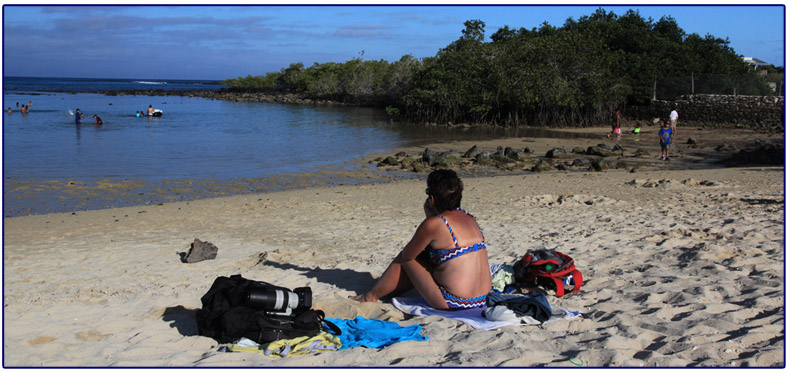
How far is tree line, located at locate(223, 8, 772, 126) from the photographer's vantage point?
3409cm

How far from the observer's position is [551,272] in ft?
17.4

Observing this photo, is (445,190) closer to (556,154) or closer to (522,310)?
(522,310)

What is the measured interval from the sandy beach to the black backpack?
13cm

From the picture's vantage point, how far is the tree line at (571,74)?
34.1 meters

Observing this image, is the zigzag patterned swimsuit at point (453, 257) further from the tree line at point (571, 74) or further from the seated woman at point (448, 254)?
the tree line at point (571, 74)

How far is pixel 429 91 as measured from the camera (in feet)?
121

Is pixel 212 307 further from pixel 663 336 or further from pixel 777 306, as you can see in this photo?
pixel 777 306

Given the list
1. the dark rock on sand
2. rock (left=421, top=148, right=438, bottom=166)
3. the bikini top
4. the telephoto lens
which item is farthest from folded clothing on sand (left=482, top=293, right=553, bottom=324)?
the dark rock on sand

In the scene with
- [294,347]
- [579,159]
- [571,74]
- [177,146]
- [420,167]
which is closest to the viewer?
[294,347]

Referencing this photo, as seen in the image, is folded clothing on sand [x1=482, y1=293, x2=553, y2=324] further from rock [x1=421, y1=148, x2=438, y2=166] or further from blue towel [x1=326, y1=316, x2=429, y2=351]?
rock [x1=421, y1=148, x2=438, y2=166]

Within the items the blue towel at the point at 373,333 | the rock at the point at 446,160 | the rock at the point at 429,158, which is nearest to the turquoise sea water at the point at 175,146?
the rock at the point at 429,158

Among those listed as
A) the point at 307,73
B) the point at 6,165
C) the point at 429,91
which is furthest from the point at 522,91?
the point at 307,73

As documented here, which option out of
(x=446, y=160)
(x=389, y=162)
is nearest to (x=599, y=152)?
(x=446, y=160)

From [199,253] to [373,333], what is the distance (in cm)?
334
